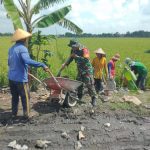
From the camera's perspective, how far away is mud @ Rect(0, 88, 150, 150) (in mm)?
6797

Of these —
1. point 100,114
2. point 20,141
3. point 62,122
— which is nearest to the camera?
point 20,141

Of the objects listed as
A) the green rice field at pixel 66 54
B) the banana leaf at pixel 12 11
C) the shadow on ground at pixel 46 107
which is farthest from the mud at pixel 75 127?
the banana leaf at pixel 12 11

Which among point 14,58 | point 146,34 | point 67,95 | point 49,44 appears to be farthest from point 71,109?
point 146,34

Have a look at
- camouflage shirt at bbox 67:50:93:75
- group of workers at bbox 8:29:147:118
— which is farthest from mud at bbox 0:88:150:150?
camouflage shirt at bbox 67:50:93:75

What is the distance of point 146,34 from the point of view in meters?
129

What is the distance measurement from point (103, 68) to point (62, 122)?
126 inches

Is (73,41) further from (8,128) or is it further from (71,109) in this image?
(8,128)

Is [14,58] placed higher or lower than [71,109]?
higher

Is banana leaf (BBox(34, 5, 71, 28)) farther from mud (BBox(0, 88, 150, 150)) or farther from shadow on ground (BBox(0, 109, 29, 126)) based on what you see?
shadow on ground (BBox(0, 109, 29, 126))

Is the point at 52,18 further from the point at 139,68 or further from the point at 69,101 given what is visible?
the point at 139,68

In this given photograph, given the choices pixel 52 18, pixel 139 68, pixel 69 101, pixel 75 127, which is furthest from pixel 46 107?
pixel 139 68

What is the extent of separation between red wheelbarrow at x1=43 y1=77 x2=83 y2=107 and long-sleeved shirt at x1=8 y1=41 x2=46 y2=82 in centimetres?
73

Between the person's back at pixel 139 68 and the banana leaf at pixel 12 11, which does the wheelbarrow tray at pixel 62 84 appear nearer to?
the banana leaf at pixel 12 11

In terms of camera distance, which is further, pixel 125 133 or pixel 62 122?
pixel 62 122
